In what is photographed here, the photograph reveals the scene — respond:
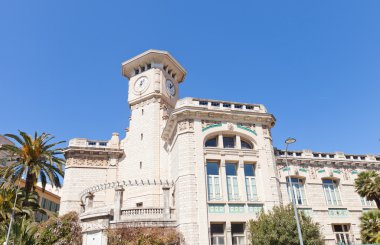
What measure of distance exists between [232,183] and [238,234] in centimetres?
399

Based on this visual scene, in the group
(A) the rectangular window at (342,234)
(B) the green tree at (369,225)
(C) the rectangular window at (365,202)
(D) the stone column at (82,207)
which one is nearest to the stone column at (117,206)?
(D) the stone column at (82,207)

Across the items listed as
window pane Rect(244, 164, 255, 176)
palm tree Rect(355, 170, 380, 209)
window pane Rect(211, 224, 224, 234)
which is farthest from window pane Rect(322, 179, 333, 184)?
window pane Rect(211, 224, 224, 234)

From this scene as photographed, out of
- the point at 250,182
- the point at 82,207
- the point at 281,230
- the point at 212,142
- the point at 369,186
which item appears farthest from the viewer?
the point at 82,207

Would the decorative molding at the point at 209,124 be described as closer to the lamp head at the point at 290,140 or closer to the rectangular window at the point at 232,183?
the rectangular window at the point at 232,183

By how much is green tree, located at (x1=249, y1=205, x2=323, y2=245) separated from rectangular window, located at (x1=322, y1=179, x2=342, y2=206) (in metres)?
9.28

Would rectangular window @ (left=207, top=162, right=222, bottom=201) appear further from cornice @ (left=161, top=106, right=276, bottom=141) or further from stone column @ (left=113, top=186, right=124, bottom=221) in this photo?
stone column @ (left=113, top=186, right=124, bottom=221)

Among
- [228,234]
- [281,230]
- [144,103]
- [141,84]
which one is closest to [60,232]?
[228,234]

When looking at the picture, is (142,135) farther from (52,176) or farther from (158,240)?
(158,240)

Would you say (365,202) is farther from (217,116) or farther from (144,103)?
(144,103)

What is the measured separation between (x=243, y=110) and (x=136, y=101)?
1487 centimetres

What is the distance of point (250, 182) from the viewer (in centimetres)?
2627

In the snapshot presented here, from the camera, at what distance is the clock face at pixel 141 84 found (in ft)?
124

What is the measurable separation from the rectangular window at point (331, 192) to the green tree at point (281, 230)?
30.4ft

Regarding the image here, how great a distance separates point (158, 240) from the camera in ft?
71.9
